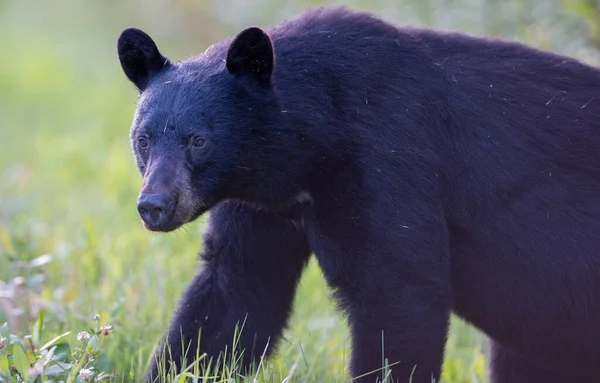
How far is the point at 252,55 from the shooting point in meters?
4.07

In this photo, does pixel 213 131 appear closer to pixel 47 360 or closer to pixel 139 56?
pixel 139 56

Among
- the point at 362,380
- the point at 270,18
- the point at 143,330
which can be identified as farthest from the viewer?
the point at 270,18

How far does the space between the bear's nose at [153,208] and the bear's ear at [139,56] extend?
767 millimetres

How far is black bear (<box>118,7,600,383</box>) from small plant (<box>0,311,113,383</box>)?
0.40 m

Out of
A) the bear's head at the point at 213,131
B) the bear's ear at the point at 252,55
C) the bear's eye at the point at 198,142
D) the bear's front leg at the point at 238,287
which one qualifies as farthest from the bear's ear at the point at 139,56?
the bear's front leg at the point at 238,287

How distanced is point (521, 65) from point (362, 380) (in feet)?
5.31

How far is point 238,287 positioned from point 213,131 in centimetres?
80

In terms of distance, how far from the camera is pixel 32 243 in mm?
6516

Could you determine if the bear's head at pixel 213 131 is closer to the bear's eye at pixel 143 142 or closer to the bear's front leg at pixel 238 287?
the bear's eye at pixel 143 142

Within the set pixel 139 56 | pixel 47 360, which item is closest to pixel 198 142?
pixel 139 56

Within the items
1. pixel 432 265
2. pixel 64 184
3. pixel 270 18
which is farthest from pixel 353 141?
pixel 270 18

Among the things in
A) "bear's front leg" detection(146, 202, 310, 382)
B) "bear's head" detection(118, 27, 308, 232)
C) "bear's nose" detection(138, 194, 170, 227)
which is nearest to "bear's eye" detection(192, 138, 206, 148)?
"bear's head" detection(118, 27, 308, 232)

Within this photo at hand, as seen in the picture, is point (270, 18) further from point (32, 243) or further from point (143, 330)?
point (143, 330)

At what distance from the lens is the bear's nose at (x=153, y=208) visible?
383 cm
